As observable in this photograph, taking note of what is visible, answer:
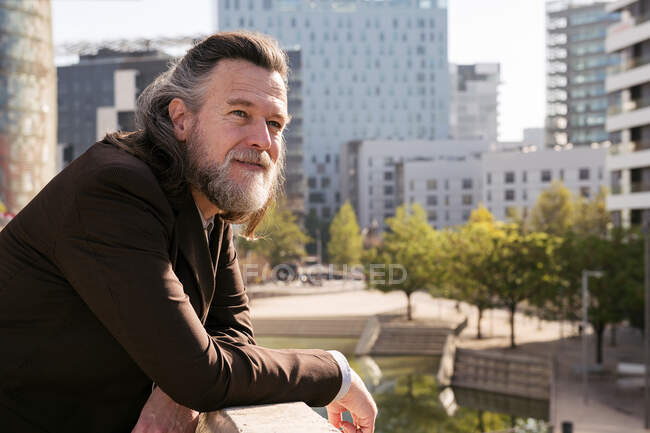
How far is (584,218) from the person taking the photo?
222ft

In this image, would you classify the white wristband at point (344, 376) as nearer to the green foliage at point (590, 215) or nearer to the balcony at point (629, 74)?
the balcony at point (629, 74)

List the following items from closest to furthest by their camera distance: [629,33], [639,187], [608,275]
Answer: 1. [608,275]
2. [639,187]
3. [629,33]

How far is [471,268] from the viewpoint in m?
37.9

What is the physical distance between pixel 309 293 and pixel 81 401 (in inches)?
2310

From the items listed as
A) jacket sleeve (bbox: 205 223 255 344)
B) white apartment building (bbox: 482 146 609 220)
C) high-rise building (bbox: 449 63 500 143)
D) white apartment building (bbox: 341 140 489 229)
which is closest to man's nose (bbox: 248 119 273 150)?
jacket sleeve (bbox: 205 223 255 344)

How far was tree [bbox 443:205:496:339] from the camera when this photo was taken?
3769cm

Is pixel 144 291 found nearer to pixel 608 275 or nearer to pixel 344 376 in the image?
pixel 344 376

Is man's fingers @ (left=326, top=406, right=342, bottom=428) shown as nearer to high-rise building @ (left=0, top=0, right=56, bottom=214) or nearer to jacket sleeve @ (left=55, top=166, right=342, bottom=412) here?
jacket sleeve @ (left=55, top=166, right=342, bottom=412)

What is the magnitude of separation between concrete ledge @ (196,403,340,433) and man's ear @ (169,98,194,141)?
0.77 metres

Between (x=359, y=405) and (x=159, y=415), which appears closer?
(x=159, y=415)

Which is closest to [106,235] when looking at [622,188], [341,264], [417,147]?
[622,188]

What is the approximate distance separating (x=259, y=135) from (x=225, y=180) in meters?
0.15

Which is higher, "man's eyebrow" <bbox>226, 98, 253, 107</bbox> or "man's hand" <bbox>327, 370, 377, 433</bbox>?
"man's eyebrow" <bbox>226, 98, 253, 107</bbox>

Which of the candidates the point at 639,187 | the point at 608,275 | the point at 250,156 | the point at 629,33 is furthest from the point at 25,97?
the point at 629,33
